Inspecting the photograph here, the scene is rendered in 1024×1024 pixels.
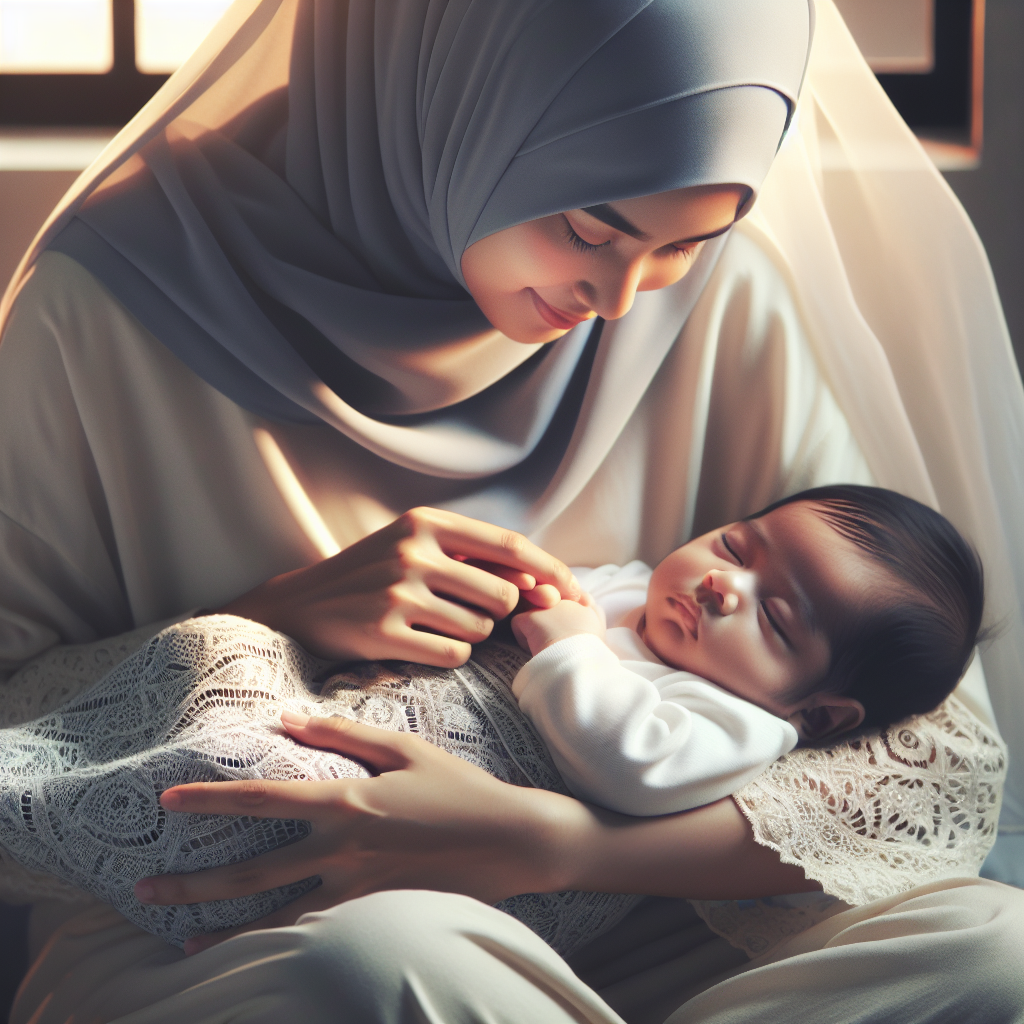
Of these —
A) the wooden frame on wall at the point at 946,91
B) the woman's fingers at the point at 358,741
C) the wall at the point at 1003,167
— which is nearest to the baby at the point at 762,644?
the woman's fingers at the point at 358,741

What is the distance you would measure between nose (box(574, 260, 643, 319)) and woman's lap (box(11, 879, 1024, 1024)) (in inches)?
23.2

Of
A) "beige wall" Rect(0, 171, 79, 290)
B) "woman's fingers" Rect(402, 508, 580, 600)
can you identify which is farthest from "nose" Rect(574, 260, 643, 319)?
"beige wall" Rect(0, 171, 79, 290)

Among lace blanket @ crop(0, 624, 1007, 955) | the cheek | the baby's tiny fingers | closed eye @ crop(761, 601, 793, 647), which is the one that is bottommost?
lace blanket @ crop(0, 624, 1007, 955)

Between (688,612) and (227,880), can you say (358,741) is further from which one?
(688,612)

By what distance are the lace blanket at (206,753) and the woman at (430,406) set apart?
1.3 inches

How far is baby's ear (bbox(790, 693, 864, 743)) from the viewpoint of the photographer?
985 mm

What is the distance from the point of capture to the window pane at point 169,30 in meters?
1.53

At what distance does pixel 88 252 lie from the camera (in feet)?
3.37

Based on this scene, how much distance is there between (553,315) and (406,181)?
24 cm

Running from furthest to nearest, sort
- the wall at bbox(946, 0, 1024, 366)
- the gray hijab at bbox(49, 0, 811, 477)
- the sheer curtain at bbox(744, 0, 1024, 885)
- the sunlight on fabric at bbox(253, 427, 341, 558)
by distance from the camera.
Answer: the wall at bbox(946, 0, 1024, 366), the sheer curtain at bbox(744, 0, 1024, 885), the sunlight on fabric at bbox(253, 427, 341, 558), the gray hijab at bbox(49, 0, 811, 477)

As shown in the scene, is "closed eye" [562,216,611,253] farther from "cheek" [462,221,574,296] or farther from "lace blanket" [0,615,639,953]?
"lace blanket" [0,615,639,953]

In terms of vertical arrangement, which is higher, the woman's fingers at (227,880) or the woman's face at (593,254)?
the woman's face at (593,254)

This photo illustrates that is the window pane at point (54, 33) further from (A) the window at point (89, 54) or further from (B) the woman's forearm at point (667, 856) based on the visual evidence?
(B) the woman's forearm at point (667, 856)

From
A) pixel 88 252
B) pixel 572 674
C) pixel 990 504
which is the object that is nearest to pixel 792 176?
pixel 990 504
